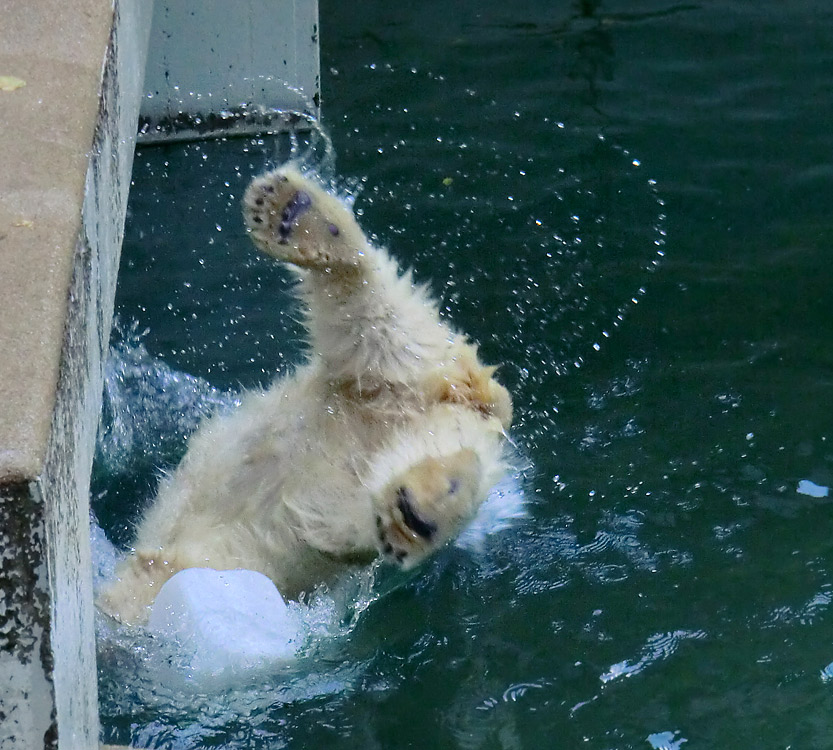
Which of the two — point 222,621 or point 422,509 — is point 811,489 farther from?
point 222,621

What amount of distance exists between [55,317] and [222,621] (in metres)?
1.20

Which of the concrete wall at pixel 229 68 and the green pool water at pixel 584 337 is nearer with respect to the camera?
the green pool water at pixel 584 337

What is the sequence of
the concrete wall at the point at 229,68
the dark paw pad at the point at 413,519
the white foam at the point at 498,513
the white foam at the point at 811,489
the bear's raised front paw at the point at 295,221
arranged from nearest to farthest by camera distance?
the dark paw pad at the point at 413,519 → the bear's raised front paw at the point at 295,221 → the white foam at the point at 498,513 → the white foam at the point at 811,489 → the concrete wall at the point at 229,68

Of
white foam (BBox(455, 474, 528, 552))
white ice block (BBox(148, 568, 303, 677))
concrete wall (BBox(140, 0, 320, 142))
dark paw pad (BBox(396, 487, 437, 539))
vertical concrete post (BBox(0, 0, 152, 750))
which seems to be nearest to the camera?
vertical concrete post (BBox(0, 0, 152, 750))

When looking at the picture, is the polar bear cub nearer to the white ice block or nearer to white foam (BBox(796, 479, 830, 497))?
the white ice block

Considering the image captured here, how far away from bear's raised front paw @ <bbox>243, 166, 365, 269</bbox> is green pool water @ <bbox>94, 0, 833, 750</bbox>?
3.09ft

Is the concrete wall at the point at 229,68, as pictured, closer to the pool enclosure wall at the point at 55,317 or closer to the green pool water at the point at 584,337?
the green pool water at the point at 584,337

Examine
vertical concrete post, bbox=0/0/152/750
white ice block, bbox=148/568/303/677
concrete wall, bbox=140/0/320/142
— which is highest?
concrete wall, bbox=140/0/320/142

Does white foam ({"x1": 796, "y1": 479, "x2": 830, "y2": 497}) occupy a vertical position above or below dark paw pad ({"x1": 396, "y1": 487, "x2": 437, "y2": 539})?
below

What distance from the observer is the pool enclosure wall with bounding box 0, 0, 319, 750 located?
1.53 meters

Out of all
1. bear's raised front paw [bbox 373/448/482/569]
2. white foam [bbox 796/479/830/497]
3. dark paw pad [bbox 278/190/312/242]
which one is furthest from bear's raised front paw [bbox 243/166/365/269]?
white foam [bbox 796/479/830/497]

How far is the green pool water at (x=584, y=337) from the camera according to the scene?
2.76 meters

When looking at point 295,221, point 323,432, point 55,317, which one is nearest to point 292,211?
point 295,221

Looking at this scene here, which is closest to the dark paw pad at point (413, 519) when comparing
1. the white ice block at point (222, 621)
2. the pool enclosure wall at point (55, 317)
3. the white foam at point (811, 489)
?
the white ice block at point (222, 621)
